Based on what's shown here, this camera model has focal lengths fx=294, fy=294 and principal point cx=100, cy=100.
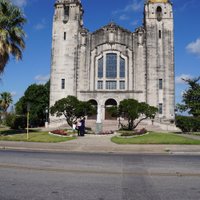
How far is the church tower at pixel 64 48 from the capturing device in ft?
174

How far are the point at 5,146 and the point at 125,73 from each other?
3729 cm

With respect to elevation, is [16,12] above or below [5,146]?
above

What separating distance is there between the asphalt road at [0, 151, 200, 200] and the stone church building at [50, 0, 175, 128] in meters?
41.4

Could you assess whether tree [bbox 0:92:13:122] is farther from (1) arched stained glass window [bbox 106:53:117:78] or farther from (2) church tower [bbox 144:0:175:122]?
(2) church tower [bbox 144:0:175:122]

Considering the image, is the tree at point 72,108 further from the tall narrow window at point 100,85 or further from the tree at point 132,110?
the tall narrow window at point 100,85

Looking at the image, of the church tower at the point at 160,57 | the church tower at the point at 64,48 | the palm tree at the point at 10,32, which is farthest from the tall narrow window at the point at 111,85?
the palm tree at the point at 10,32

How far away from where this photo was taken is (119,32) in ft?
180

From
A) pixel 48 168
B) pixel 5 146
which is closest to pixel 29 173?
pixel 48 168

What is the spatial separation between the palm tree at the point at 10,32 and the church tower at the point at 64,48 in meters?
25.7

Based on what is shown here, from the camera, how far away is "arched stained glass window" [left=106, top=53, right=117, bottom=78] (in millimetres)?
53594

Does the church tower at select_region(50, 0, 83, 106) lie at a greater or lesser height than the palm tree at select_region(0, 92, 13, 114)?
greater

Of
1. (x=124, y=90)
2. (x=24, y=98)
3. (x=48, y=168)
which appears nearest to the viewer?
(x=48, y=168)

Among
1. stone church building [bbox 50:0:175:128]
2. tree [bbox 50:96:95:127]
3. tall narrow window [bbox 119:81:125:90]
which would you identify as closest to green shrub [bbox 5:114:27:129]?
tree [bbox 50:96:95:127]

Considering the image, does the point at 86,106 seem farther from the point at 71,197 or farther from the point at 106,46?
the point at 71,197
